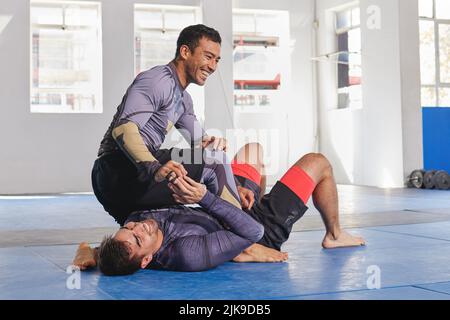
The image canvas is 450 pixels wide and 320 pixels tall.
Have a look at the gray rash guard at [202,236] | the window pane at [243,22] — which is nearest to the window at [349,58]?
the window pane at [243,22]

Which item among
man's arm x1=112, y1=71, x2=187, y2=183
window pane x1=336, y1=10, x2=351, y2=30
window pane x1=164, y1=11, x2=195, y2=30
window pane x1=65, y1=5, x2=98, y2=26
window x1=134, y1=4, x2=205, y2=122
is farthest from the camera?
window pane x1=336, y1=10, x2=351, y2=30

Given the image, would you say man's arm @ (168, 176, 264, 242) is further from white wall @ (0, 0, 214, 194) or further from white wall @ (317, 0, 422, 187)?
white wall @ (0, 0, 214, 194)

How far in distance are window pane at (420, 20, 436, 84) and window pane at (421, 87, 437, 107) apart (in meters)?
0.12

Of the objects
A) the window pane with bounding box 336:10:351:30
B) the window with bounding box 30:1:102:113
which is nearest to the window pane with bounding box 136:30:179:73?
the window with bounding box 30:1:102:113

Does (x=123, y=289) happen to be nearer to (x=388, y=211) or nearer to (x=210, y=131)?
(x=388, y=211)

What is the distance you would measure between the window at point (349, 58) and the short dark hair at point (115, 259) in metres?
7.73

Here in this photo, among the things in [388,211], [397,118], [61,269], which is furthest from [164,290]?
[397,118]

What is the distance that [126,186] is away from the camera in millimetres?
2725

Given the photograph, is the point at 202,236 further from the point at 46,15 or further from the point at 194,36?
the point at 46,15

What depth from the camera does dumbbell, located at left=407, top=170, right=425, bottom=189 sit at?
8328 mm

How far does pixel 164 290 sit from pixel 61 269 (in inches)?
28.3

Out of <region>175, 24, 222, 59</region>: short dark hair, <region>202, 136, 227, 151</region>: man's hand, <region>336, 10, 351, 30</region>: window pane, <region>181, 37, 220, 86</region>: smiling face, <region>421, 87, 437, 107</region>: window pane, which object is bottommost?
<region>202, 136, 227, 151</region>: man's hand

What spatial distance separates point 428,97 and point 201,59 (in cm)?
703

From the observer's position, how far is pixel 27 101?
29.6 ft
